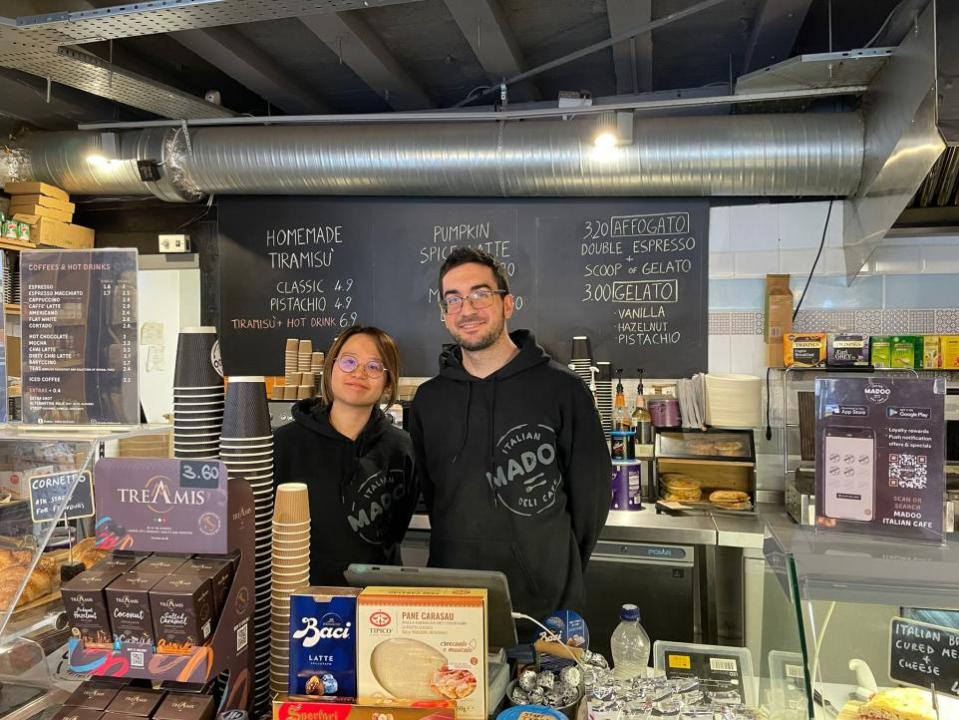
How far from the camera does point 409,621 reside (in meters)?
0.96

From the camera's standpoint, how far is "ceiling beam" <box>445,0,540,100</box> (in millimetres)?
2732

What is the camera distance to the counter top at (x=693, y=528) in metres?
2.99

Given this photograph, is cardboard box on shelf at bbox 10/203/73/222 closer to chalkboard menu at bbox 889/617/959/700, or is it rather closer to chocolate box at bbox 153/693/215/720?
chocolate box at bbox 153/693/215/720

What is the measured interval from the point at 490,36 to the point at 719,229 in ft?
5.54

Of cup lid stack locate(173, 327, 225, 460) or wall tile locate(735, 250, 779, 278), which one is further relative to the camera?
wall tile locate(735, 250, 779, 278)

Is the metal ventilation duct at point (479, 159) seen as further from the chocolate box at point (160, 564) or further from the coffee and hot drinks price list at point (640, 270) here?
the chocolate box at point (160, 564)

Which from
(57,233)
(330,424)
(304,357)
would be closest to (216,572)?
(330,424)

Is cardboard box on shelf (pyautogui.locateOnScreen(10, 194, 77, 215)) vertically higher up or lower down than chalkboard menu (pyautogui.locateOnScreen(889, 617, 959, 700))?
higher up

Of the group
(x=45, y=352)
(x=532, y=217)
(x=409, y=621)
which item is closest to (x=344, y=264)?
(x=532, y=217)

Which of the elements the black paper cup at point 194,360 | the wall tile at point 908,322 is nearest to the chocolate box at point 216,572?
the black paper cup at point 194,360

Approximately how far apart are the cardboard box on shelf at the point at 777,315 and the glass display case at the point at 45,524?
10.6ft

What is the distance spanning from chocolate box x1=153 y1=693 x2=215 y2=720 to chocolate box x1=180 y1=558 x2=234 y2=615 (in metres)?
0.12

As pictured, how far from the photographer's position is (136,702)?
0.98 meters

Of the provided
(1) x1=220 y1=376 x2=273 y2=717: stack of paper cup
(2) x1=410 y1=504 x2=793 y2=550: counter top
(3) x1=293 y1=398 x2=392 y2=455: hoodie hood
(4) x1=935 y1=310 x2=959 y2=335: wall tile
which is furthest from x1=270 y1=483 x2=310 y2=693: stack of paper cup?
(4) x1=935 y1=310 x2=959 y2=335: wall tile
